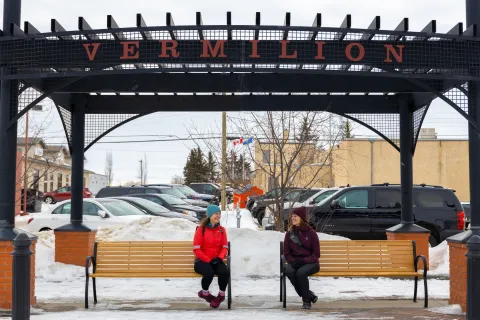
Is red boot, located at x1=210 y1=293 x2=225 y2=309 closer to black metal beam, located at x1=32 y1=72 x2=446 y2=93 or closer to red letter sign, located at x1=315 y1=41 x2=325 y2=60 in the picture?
red letter sign, located at x1=315 y1=41 x2=325 y2=60

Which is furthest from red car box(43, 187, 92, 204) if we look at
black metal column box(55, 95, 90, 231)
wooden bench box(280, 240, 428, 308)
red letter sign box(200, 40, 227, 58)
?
red letter sign box(200, 40, 227, 58)

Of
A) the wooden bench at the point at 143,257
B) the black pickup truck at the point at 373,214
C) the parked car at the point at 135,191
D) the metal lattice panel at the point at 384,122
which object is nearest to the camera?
the wooden bench at the point at 143,257

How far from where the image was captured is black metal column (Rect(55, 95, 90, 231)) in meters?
11.5

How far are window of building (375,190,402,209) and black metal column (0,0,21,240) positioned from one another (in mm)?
10222

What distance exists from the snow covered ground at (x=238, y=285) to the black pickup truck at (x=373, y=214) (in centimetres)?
331

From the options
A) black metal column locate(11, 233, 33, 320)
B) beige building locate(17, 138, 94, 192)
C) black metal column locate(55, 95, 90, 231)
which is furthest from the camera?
beige building locate(17, 138, 94, 192)

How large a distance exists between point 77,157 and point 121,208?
19.8 ft

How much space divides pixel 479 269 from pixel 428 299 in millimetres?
3103

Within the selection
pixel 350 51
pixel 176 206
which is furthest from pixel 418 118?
pixel 176 206

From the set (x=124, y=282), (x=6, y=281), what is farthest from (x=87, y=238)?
(x=6, y=281)

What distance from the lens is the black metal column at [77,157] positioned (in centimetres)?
1151

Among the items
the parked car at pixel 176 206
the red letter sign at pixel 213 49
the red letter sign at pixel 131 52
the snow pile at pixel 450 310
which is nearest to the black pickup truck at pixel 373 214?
the parked car at pixel 176 206

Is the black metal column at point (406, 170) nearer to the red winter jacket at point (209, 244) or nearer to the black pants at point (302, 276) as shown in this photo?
the black pants at point (302, 276)

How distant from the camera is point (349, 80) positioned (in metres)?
10.1
